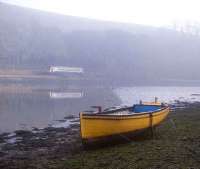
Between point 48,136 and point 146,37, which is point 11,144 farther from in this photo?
point 146,37

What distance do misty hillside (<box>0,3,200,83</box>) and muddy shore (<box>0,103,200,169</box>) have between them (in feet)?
258

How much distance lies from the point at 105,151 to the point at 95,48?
363 feet

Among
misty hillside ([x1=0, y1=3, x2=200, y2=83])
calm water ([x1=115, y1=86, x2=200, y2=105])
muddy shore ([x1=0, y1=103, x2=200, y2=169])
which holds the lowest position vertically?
muddy shore ([x1=0, y1=103, x2=200, y2=169])

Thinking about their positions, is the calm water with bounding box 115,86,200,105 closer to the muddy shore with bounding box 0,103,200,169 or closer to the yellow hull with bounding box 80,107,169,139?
the muddy shore with bounding box 0,103,200,169

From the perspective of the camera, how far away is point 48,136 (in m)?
21.5

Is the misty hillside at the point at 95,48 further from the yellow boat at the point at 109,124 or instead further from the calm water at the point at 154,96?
the yellow boat at the point at 109,124

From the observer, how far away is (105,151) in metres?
15.5

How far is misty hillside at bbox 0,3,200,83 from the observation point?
4353 inches

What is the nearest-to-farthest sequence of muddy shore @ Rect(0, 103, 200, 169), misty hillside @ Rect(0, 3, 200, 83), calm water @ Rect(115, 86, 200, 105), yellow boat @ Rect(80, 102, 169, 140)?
muddy shore @ Rect(0, 103, 200, 169), yellow boat @ Rect(80, 102, 169, 140), calm water @ Rect(115, 86, 200, 105), misty hillside @ Rect(0, 3, 200, 83)

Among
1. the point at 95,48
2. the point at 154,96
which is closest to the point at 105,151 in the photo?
the point at 154,96

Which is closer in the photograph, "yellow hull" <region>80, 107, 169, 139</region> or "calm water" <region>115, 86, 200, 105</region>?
"yellow hull" <region>80, 107, 169, 139</region>

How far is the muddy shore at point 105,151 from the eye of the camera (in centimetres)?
1323

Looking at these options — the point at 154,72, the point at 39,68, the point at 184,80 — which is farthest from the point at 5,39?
the point at 184,80

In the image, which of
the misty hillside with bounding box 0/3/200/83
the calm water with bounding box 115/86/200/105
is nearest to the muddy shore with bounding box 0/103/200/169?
the calm water with bounding box 115/86/200/105
